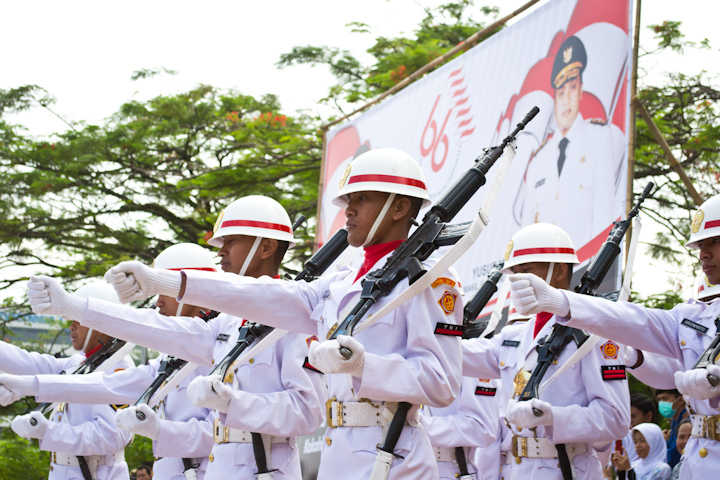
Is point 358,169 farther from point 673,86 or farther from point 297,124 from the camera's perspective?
point 297,124

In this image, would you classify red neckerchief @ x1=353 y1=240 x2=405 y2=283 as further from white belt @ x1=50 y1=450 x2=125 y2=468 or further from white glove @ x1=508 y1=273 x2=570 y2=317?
white belt @ x1=50 y1=450 x2=125 y2=468

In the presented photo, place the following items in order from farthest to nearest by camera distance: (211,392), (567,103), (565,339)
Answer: (567,103), (565,339), (211,392)

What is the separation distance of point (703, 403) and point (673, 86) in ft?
26.5

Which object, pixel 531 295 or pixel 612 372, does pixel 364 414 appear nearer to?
pixel 531 295

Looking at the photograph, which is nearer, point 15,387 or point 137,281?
point 137,281

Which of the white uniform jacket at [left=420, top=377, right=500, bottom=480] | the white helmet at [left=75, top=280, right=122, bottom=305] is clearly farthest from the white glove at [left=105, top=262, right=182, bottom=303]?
the white helmet at [left=75, top=280, right=122, bottom=305]

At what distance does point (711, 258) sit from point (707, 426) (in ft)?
3.35

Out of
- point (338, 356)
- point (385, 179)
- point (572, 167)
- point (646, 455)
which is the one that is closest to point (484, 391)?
point (385, 179)

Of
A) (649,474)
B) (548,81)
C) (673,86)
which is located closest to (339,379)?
(649,474)

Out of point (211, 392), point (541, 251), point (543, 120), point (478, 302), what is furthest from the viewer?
point (543, 120)

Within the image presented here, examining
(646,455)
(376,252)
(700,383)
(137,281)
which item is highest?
(376,252)

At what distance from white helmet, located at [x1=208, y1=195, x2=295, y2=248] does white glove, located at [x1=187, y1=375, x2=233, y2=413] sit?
1.32 m

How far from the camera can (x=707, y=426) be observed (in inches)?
198

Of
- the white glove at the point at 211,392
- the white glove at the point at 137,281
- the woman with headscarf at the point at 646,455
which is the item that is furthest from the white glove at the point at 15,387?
the woman with headscarf at the point at 646,455
